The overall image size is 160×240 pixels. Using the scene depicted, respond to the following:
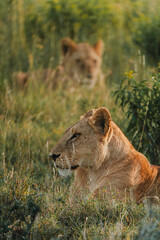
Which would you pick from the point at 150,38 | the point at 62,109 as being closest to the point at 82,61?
the point at 150,38

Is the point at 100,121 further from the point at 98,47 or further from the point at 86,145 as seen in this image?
the point at 98,47

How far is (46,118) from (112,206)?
3.19 m

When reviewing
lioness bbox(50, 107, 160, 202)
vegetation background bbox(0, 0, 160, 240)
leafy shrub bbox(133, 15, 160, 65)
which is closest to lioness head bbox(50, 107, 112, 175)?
lioness bbox(50, 107, 160, 202)

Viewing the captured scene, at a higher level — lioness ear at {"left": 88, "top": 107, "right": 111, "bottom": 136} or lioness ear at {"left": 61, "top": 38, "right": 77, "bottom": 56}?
lioness ear at {"left": 61, "top": 38, "right": 77, "bottom": 56}

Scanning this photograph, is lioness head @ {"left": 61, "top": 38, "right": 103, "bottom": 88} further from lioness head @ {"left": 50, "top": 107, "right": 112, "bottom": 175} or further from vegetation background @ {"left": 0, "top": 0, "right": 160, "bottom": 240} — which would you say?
lioness head @ {"left": 50, "top": 107, "right": 112, "bottom": 175}

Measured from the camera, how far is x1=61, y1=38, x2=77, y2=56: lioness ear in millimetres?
8508


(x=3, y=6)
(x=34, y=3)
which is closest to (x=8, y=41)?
(x=3, y=6)

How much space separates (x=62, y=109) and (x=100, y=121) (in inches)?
118

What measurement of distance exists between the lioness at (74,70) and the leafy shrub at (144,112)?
330 cm

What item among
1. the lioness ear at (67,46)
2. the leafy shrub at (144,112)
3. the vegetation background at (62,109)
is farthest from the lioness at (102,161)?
the lioness ear at (67,46)

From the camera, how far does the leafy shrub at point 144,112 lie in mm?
4391

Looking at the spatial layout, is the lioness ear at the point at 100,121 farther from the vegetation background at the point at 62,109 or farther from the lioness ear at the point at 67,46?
the lioness ear at the point at 67,46

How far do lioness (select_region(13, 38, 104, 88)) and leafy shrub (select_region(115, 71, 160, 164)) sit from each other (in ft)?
10.8

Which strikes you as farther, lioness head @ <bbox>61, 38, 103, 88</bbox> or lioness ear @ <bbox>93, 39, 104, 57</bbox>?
lioness ear @ <bbox>93, 39, 104, 57</bbox>
